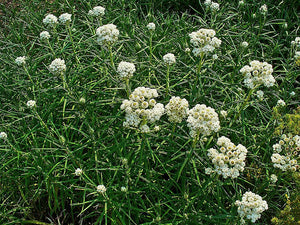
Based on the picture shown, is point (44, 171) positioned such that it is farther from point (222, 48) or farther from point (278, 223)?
point (222, 48)

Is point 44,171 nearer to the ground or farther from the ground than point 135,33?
nearer to the ground

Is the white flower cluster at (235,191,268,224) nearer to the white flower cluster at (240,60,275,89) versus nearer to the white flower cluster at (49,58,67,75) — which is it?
the white flower cluster at (240,60,275,89)

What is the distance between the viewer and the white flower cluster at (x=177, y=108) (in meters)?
3.11

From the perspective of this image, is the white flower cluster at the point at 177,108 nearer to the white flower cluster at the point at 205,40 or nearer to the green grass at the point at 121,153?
the green grass at the point at 121,153

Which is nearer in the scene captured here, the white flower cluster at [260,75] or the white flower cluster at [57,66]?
the white flower cluster at [260,75]

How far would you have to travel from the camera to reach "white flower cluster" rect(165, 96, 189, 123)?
3.11 meters

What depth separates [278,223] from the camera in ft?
10.5

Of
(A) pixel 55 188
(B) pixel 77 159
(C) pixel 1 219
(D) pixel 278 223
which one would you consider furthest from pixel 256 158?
(C) pixel 1 219

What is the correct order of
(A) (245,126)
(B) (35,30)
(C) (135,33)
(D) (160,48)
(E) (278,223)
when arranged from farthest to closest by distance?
(B) (35,30) < (C) (135,33) < (D) (160,48) < (A) (245,126) < (E) (278,223)

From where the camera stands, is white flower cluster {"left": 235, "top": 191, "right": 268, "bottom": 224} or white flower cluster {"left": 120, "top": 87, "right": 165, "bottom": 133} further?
white flower cluster {"left": 120, "top": 87, "right": 165, "bottom": 133}

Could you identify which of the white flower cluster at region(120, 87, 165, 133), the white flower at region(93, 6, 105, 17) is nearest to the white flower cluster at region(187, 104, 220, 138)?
the white flower cluster at region(120, 87, 165, 133)


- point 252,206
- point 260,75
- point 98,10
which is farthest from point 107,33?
point 252,206

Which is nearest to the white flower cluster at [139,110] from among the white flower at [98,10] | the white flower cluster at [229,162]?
the white flower cluster at [229,162]

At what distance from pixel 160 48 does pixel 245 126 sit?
1.89 meters
